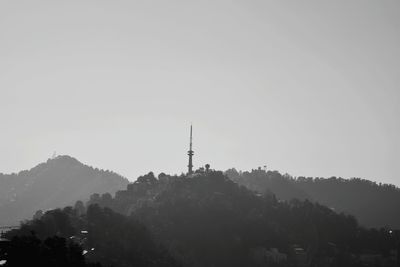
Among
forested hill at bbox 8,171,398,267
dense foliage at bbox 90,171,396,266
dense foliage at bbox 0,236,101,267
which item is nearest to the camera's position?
dense foliage at bbox 0,236,101,267

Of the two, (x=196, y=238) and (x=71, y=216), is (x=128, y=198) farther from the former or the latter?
(x=71, y=216)

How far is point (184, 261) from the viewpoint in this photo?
6024 inches

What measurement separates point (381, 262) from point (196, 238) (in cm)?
6631

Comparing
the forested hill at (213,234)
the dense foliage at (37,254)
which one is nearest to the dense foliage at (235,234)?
the forested hill at (213,234)

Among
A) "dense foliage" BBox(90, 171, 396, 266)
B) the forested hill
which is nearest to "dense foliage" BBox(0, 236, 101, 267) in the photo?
the forested hill

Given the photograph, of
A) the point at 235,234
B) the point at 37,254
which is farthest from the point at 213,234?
the point at 37,254

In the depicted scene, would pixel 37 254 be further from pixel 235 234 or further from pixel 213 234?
pixel 235 234

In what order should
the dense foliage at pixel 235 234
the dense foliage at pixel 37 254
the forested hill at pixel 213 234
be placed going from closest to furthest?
the dense foliage at pixel 37 254 → the forested hill at pixel 213 234 → the dense foliage at pixel 235 234

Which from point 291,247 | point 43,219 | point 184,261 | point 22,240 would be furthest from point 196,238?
point 22,240

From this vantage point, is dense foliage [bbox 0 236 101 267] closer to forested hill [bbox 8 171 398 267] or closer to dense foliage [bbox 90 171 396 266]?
forested hill [bbox 8 171 398 267]

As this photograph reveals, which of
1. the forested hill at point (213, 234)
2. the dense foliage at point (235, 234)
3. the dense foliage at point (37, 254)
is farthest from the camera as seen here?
the dense foliage at point (235, 234)

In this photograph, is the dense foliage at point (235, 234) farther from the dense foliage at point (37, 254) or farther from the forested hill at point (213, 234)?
the dense foliage at point (37, 254)

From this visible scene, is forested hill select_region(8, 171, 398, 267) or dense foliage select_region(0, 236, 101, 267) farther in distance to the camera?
forested hill select_region(8, 171, 398, 267)

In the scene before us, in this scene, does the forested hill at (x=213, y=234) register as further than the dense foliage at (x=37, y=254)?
Yes
